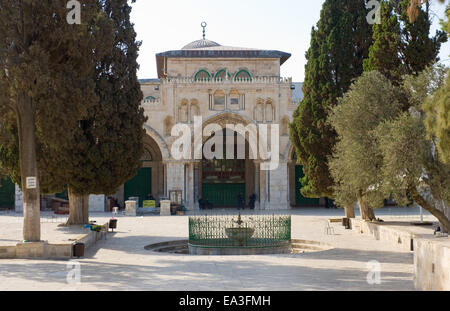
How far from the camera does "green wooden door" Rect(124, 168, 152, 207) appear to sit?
34.2 metres

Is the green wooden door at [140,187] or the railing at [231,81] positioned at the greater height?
the railing at [231,81]

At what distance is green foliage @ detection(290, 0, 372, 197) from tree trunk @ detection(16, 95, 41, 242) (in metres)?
11.4

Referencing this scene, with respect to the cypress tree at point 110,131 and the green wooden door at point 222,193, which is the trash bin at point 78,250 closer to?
the cypress tree at point 110,131

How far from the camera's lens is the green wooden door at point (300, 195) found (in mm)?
34531

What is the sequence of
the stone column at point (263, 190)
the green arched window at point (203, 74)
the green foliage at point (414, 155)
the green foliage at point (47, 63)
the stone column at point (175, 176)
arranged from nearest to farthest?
the green foliage at point (414, 155) → the green foliage at point (47, 63) → the stone column at point (175, 176) → the stone column at point (263, 190) → the green arched window at point (203, 74)

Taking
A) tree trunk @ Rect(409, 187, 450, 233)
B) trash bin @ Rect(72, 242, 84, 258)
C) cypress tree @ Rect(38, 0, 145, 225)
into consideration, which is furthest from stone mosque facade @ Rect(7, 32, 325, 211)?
tree trunk @ Rect(409, 187, 450, 233)

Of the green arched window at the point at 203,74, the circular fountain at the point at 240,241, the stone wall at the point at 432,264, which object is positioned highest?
the green arched window at the point at 203,74

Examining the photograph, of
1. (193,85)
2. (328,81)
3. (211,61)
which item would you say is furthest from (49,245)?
(211,61)

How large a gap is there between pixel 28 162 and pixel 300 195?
24378 mm

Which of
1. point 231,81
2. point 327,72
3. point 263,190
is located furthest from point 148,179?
point 327,72

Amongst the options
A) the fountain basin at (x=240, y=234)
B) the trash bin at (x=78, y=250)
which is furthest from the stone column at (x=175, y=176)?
the trash bin at (x=78, y=250)

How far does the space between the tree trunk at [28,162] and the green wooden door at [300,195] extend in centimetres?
2359

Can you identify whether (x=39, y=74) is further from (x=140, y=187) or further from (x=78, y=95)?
(x=140, y=187)

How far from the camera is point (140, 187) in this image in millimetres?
34344
